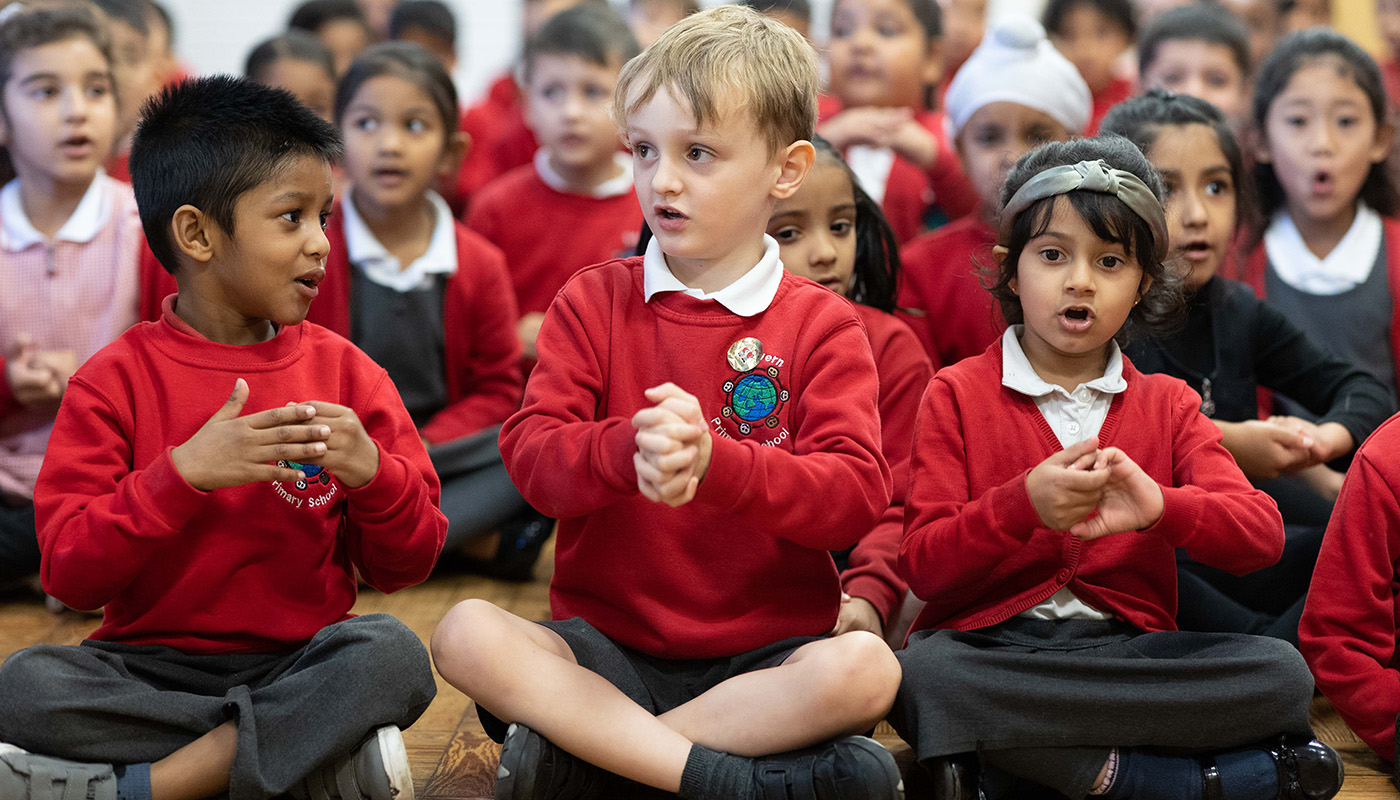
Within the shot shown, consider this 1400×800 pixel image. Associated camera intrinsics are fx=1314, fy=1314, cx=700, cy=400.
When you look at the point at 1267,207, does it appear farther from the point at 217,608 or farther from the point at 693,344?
the point at 217,608

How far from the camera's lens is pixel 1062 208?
53.9 inches

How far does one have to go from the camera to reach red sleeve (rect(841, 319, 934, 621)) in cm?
162

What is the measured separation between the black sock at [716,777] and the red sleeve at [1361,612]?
64cm

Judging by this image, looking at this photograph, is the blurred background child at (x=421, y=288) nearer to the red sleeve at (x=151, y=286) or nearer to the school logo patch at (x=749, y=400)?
the red sleeve at (x=151, y=286)

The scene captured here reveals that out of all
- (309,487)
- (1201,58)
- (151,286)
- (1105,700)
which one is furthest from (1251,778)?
(1201,58)

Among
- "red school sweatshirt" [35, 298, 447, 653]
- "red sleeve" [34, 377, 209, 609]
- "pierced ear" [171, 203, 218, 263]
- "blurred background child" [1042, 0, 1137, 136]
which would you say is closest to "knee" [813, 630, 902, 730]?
"red school sweatshirt" [35, 298, 447, 653]

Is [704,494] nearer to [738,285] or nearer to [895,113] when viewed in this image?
[738,285]

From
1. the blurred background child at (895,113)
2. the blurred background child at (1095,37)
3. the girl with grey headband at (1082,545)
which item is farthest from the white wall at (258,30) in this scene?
the girl with grey headband at (1082,545)

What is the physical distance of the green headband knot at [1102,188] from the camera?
136 centimetres

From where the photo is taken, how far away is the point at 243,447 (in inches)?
46.9

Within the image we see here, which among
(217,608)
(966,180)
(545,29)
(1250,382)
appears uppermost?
(545,29)

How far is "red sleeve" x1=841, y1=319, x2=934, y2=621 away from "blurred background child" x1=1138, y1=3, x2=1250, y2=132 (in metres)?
1.47

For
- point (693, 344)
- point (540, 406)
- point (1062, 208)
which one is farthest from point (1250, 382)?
point (540, 406)

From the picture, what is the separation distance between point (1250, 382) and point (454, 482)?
1235 millimetres
